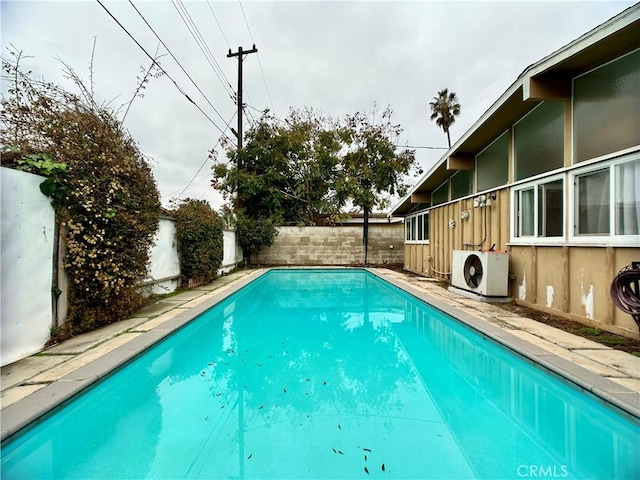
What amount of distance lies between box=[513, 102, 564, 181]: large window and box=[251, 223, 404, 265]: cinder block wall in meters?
8.75

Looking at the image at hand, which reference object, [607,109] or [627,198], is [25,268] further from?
[607,109]

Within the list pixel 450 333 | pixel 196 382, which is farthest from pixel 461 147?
pixel 196 382

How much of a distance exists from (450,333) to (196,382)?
3754 millimetres

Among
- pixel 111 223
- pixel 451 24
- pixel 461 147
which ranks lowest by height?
pixel 111 223

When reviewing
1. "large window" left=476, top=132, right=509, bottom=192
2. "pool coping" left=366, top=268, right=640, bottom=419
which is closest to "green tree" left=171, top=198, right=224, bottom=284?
"pool coping" left=366, top=268, right=640, bottom=419

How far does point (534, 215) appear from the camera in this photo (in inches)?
213

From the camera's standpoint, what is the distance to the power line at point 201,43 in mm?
7761

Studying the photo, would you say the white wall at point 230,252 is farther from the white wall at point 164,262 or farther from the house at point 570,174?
the house at point 570,174

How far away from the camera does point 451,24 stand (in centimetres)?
841

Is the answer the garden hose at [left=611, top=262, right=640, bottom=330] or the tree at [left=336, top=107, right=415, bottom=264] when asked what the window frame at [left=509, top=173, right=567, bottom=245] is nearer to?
the garden hose at [left=611, top=262, right=640, bottom=330]

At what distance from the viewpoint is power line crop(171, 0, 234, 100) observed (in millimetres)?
7761

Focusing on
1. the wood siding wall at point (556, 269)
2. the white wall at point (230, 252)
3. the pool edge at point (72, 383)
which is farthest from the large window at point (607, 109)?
the white wall at point (230, 252)

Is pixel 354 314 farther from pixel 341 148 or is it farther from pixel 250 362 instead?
pixel 341 148

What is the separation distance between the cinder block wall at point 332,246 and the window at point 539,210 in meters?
8.61
